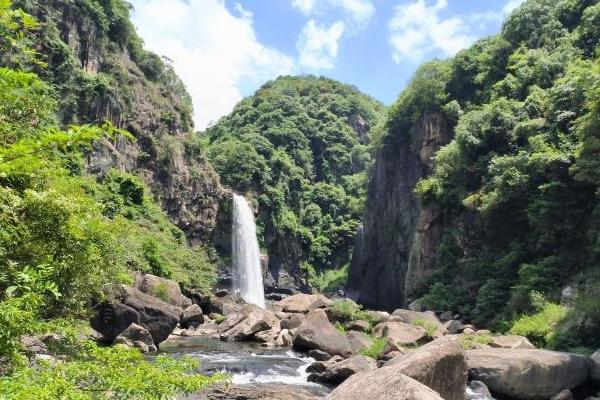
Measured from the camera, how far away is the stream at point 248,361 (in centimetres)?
1446

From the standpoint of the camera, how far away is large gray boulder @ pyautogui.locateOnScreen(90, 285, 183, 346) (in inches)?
703

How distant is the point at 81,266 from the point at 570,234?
2028cm

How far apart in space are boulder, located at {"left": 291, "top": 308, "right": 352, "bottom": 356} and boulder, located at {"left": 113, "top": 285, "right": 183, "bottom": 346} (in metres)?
5.00

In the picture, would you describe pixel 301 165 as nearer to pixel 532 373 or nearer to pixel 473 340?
pixel 473 340

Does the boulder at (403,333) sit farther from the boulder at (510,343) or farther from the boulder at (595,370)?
the boulder at (595,370)

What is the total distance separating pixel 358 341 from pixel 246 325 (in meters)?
6.52

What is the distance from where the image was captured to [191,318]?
25.1 metres

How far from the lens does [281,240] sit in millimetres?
57094

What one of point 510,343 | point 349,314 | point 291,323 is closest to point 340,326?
point 349,314

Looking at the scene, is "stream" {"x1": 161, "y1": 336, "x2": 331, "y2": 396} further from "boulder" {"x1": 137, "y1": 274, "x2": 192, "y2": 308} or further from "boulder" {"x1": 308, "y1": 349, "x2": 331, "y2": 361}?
"boulder" {"x1": 137, "y1": 274, "x2": 192, "y2": 308}

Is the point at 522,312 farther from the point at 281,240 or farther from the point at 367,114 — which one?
the point at 367,114

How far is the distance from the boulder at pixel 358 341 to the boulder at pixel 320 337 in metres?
0.26

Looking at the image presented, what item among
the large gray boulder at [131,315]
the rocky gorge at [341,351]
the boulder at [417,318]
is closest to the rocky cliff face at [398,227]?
the boulder at [417,318]

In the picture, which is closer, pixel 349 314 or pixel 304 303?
pixel 349 314
